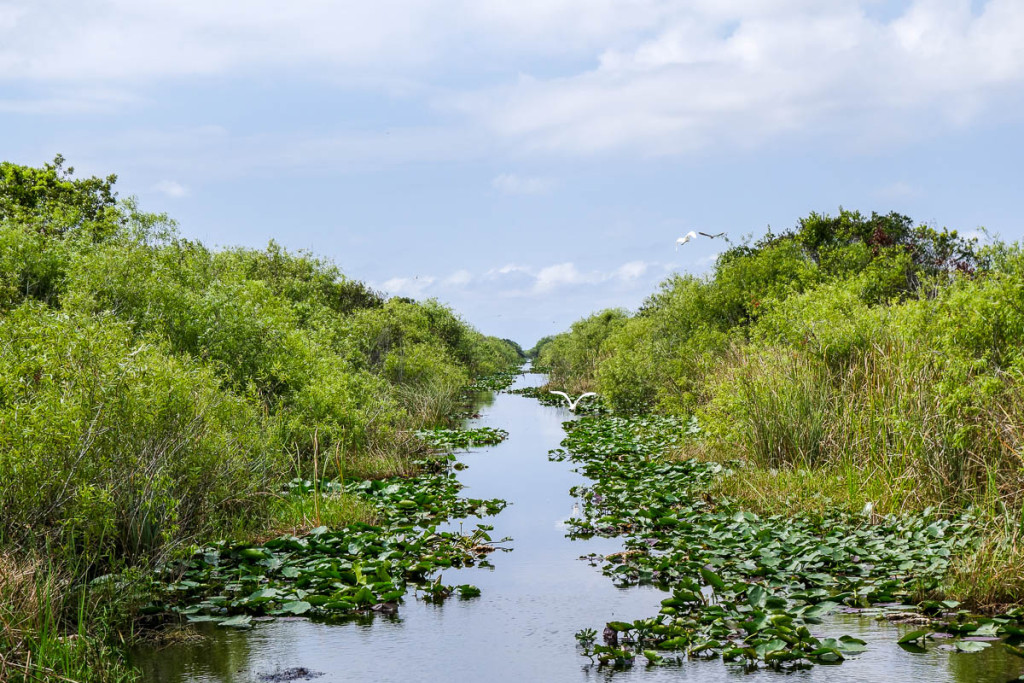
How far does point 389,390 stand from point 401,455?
8148 millimetres

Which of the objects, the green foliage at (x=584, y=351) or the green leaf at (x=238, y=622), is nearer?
the green leaf at (x=238, y=622)

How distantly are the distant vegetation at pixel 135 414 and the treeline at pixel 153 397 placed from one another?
0.03m

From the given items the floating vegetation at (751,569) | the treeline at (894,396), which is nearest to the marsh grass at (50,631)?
the floating vegetation at (751,569)

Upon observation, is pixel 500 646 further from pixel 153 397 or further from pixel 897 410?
pixel 897 410

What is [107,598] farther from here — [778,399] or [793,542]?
[778,399]

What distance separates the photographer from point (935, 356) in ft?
38.4

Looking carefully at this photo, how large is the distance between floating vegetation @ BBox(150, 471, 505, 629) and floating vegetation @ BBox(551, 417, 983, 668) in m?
2.15

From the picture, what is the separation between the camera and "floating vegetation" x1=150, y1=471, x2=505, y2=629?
871cm

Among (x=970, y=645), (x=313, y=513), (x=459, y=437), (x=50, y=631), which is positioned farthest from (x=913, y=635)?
(x=459, y=437)

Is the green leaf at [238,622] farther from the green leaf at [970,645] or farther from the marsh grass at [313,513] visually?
the green leaf at [970,645]

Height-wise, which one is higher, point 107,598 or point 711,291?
point 711,291

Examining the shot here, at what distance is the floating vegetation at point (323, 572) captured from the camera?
28.6 ft

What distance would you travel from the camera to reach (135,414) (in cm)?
862

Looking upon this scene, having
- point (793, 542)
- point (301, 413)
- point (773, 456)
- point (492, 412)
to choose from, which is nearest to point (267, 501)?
point (301, 413)
